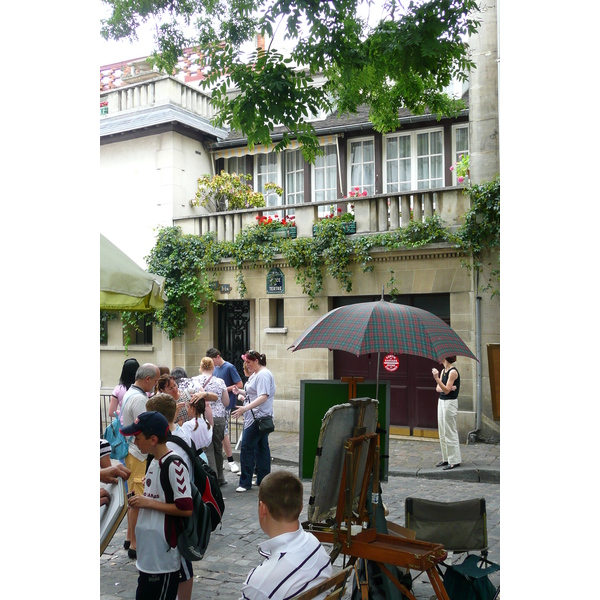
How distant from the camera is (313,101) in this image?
706 centimetres

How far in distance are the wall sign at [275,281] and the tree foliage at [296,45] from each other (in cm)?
726

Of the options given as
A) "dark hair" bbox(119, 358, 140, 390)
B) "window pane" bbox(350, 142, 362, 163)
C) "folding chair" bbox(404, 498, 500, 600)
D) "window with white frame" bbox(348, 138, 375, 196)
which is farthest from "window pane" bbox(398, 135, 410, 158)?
"folding chair" bbox(404, 498, 500, 600)

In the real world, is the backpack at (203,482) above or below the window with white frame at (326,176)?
below

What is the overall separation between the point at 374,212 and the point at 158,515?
10748mm

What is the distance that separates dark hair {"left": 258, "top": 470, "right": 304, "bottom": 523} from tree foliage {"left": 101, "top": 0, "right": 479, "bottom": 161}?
177 inches

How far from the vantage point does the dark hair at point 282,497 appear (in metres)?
3.10

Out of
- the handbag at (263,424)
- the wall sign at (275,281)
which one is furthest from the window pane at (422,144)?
the handbag at (263,424)

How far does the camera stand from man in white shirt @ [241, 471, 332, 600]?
9.45 ft

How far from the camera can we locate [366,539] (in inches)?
167

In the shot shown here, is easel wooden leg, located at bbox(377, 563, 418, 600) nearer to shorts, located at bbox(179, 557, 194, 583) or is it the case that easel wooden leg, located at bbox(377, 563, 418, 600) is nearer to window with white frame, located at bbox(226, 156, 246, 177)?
shorts, located at bbox(179, 557, 194, 583)

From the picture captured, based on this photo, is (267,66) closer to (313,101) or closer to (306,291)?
(313,101)

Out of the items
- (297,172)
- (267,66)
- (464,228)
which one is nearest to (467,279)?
(464,228)

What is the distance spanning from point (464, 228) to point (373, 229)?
216cm

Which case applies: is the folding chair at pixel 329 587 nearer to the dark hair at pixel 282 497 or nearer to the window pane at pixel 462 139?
the dark hair at pixel 282 497
